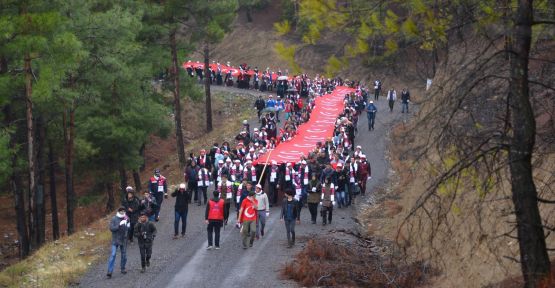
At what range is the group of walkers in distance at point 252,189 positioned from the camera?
66.4ft

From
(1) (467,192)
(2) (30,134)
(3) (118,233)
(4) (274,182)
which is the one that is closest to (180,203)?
(3) (118,233)

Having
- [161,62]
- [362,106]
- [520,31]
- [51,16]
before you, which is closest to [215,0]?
[161,62]

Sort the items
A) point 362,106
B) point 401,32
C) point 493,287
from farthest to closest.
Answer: point 362,106 → point 493,287 → point 401,32

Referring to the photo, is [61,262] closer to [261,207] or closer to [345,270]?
[261,207]

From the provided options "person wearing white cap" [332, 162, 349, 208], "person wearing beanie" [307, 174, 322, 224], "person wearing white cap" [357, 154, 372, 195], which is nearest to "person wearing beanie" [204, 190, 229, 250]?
"person wearing beanie" [307, 174, 322, 224]

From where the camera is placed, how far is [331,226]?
2358cm

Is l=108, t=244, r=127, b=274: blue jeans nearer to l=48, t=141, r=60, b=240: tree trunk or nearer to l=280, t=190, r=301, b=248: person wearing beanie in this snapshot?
l=280, t=190, r=301, b=248: person wearing beanie

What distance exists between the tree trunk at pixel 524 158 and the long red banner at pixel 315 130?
57.6ft

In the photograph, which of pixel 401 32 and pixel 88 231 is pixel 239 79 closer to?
pixel 88 231

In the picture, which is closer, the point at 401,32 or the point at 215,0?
the point at 401,32

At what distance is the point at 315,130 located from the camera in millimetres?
35094

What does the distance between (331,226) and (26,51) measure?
10556 mm

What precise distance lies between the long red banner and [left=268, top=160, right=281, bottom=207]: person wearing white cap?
2.75ft

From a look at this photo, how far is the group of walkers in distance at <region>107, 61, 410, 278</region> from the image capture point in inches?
797
